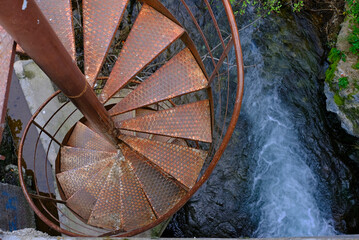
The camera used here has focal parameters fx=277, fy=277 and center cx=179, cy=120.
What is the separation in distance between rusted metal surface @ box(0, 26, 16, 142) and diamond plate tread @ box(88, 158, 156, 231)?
2168 mm

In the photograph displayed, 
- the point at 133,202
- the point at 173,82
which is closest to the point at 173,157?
the point at 133,202

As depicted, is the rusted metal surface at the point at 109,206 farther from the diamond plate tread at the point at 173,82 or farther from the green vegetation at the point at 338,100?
the green vegetation at the point at 338,100

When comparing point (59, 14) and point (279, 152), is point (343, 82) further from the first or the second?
point (59, 14)

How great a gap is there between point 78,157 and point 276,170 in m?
3.62

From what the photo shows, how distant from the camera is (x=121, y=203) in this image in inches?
155

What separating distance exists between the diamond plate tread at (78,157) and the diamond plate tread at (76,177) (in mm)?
180

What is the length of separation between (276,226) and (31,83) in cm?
526

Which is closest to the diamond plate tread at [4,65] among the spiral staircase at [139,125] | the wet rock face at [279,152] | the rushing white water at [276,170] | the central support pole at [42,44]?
the central support pole at [42,44]

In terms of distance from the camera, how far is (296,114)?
5.45 m

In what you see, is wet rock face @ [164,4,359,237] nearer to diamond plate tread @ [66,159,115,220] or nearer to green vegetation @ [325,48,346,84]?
green vegetation @ [325,48,346,84]

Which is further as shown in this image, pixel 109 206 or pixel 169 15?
pixel 109 206

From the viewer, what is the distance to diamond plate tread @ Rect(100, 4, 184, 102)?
3.38 metres

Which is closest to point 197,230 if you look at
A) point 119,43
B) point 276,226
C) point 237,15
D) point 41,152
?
point 276,226

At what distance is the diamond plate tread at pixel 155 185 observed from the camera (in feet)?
12.5
